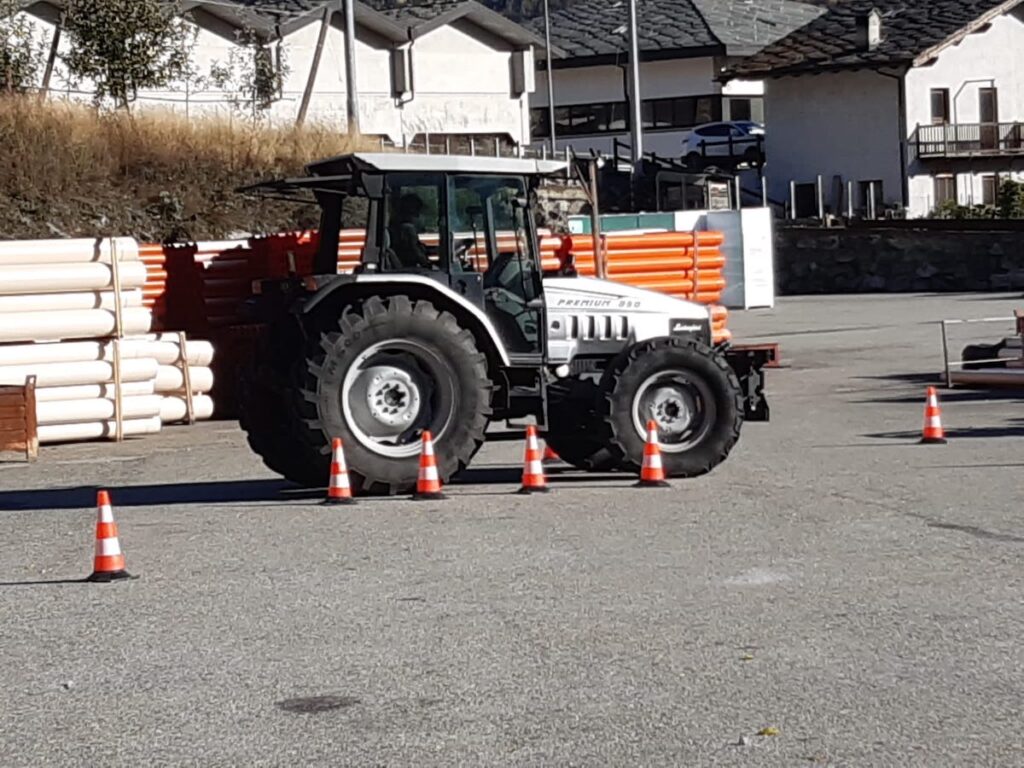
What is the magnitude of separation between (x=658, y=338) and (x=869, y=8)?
52134mm

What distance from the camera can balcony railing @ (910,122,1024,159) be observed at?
61.0m

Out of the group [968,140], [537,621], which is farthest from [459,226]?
[968,140]

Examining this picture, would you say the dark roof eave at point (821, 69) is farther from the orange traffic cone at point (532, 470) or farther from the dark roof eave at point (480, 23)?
the orange traffic cone at point (532, 470)

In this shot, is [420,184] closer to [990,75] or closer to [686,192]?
[686,192]

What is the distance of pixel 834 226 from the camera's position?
51.2 meters

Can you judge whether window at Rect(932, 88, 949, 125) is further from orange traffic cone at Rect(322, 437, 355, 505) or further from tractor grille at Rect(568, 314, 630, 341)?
orange traffic cone at Rect(322, 437, 355, 505)

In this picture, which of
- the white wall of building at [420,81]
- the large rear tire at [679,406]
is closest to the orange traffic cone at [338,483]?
the large rear tire at [679,406]

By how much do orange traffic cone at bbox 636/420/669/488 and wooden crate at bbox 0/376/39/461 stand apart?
7616 millimetres

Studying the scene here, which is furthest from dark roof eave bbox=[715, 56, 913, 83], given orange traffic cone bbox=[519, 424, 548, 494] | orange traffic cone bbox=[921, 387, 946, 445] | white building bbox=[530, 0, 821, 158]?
orange traffic cone bbox=[519, 424, 548, 494]

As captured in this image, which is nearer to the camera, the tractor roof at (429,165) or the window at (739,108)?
the tractor roof at (429,165)

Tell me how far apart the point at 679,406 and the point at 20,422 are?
7.77 meters

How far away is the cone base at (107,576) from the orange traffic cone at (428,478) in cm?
348

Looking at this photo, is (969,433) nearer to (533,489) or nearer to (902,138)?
(533,489)

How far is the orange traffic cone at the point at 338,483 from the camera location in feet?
46.3
